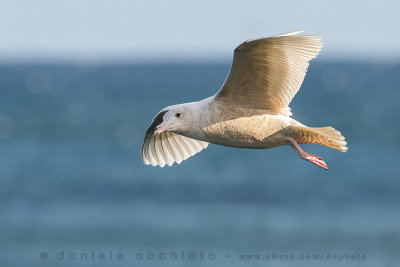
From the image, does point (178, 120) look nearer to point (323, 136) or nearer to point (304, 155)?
point (304, 155)

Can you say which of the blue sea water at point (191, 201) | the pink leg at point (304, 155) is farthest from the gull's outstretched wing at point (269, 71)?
the blue sea water at point (191, 201)

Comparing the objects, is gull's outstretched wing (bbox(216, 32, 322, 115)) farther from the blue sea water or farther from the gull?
the blue sea water

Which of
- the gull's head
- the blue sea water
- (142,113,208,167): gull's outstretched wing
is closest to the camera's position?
the gull's head

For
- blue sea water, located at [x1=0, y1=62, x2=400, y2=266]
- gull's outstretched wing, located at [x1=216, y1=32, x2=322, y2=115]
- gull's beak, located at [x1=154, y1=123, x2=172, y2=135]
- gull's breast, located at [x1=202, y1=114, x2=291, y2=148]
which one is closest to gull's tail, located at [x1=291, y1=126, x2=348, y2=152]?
gull's breast, located at [x1=202, y1=114, x2=291, y2=148]

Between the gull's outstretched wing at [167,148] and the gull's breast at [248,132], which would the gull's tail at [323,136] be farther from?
the gull's outstretched wing at [167,148]

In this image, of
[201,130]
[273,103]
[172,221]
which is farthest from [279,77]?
[172,221]

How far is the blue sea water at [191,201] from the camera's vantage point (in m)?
22.5

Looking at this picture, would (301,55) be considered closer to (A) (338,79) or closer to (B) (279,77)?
(B) (279,77)

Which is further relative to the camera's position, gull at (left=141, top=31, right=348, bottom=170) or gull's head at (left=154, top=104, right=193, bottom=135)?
→ gull's head at (left=154, top=104, right=193, bottom=135)

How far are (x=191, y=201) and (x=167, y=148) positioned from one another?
17.4 m

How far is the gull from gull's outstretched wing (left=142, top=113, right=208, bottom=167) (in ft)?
3.94

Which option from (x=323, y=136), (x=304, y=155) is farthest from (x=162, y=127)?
(x=323, y=136)

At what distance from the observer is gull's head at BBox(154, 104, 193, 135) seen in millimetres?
9492

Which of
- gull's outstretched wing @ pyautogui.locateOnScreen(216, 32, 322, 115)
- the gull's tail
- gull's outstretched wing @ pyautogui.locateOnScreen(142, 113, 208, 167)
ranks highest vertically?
gull's outstretched wing @ pyautogui.locateOnScreen(216, 32, 322, 115)
